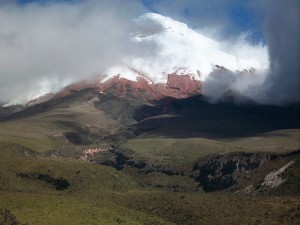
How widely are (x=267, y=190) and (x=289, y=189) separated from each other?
1314 centimetres

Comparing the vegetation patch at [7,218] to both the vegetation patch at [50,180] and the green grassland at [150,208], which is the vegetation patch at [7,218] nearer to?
the green grassland at [150,208]

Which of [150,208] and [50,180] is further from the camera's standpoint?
[50,180]

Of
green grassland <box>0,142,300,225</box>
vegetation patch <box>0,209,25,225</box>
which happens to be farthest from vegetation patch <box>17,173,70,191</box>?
vegetation patch <box>0,209,25,225</box>

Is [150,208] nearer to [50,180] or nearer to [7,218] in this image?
[7,218]

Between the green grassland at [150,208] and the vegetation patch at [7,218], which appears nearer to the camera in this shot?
the vegetation patch at [7,218]

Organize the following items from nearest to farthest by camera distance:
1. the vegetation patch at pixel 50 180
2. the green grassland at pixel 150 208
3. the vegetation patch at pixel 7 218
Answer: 1. the vegetation patch at pixel 7 218
2. the green grassland at pixel 150 208
3. the vegetation patch at pixel 50 180

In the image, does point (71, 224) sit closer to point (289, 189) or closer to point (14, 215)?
point (14, 215)

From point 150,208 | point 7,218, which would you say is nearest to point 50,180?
point 150,208

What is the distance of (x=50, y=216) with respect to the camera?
139m

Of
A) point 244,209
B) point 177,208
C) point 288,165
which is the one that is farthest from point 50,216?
point 288,165

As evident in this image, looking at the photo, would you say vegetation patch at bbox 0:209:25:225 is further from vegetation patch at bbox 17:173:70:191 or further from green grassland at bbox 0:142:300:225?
vegetation patch at bbox 17:173:70:191

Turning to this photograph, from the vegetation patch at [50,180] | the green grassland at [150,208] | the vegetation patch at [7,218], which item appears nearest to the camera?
the vegetation patch at [7,218]

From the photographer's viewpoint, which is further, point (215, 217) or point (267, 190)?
point (267, 190)

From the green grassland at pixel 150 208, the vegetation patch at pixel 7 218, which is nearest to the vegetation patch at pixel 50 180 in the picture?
the green grassland at pixel 150 208
